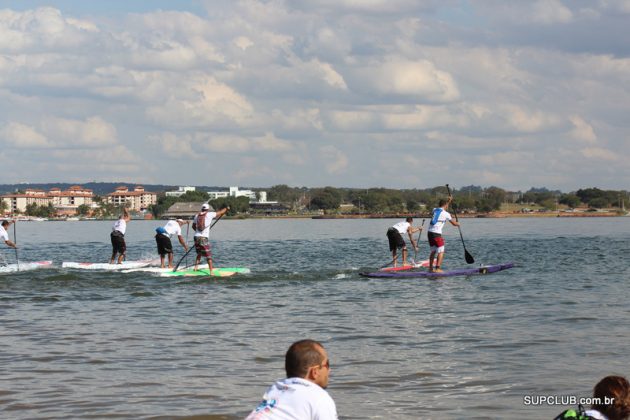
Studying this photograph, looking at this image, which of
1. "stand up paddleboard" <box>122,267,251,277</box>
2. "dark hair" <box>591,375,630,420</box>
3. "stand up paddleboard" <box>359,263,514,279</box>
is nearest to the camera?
"dark hair" <box>591,375,630,420</box>

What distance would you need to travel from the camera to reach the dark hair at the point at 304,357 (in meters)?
5.52

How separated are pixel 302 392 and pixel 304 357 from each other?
0.23 meters

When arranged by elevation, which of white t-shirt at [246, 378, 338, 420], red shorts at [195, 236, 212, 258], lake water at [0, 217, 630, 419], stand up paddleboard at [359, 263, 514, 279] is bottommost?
lake water at [0, 217, 630, 419]

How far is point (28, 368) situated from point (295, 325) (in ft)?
18.4

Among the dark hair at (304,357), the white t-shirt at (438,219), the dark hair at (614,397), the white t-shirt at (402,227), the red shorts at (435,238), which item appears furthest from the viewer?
the white t-shirt at (402,227)

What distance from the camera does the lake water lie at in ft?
33.6

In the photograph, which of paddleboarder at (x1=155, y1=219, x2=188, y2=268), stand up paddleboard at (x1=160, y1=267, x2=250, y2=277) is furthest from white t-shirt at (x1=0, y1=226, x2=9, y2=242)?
stand up paddleboard at (x1=160, y1=267, x2=250, y2=277)

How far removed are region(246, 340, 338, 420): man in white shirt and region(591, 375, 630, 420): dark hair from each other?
1692 millimetres

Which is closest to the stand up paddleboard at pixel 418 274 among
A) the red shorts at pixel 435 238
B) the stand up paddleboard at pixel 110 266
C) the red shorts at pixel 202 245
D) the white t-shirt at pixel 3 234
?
the red shorts at pixel 435 238

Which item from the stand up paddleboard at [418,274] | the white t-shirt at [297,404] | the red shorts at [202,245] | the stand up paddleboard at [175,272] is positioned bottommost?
the stand up paddleboard at [418,274]

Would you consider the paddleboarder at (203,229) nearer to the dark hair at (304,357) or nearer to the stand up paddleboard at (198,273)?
the stand up paddleboard at (198,273)

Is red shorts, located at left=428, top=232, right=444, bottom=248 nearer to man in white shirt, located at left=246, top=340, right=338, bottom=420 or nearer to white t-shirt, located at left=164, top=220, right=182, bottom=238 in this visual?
white t-shirt, located at left=164, top=220, right=182, bottom=238

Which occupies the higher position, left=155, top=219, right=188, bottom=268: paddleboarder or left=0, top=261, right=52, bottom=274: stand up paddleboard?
left=155, top=219, right=188, bottom=268: paddleboarder

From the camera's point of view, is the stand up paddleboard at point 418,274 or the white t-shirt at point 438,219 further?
the stand up paddleboard at point 418,274
